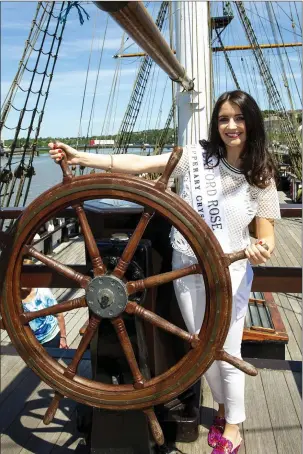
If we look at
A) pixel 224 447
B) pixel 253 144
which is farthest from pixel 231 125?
pixel 224 447

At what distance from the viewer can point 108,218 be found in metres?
1.51

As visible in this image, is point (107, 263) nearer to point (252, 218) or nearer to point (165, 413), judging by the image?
point (252, 218)

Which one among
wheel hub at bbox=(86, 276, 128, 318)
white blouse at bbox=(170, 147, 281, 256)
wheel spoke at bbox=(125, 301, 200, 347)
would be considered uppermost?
white blouse at bbox=(170, 147, 281, 256)

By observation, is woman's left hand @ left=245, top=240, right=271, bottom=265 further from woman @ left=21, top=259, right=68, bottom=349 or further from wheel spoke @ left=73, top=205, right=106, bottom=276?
woman @ left=21, top=259, right=68, bottom=349

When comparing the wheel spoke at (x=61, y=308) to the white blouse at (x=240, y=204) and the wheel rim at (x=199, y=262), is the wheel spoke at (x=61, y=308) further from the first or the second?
the white blouse at (x=240, y=204)

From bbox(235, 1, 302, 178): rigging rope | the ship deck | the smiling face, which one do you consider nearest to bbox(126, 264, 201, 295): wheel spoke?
the smiling face

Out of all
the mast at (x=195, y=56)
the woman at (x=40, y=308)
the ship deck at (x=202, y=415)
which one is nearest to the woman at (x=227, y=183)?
the ship deck at (x=202, y=415)

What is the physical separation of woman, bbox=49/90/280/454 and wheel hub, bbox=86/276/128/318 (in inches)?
8.7

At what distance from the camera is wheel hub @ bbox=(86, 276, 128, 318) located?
1.24m

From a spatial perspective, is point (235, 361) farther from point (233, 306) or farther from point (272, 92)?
point (272, 92)

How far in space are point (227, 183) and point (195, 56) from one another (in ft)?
7.17

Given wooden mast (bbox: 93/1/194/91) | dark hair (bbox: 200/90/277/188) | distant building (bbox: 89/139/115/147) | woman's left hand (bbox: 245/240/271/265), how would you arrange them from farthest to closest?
1. distant building (bbox: 89/139/115/147)
2. dark hair (bbox: 200/90/277/188)
3. woman's left hand (bbox: 245/240/271/265)
4. wooden mast (bbox: 93/1/194/91)

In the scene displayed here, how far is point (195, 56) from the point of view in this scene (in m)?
3.25

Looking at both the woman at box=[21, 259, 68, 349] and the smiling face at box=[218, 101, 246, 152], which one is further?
the woman at box=[21, 259, 68, 349]
